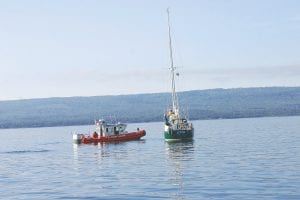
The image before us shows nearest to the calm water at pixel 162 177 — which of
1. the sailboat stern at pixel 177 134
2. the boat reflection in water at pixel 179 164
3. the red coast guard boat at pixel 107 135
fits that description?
the boat reflection in water at pixel 179 164

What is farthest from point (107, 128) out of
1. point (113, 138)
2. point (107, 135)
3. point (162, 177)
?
point (162, 177)

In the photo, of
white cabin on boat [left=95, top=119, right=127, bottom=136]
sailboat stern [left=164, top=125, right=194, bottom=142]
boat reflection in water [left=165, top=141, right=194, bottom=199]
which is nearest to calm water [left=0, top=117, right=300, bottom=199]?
Result: boat reflection in water [left=165, top=141, right=194, bottom=199]

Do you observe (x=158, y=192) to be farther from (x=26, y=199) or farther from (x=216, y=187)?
(x=26, y=199)

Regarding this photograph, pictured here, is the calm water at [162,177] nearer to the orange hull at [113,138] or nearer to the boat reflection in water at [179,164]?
the boat reflection in water at [179,164]

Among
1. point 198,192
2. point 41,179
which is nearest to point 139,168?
point 41,179

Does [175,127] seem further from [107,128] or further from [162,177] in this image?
[162,177]

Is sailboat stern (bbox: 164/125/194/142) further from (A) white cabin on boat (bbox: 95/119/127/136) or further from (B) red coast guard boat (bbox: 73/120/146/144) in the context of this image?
(A) white cabin on boat (bbox: 95/119/127/136)

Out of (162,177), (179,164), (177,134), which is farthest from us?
(177,134)

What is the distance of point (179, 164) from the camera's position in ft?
236

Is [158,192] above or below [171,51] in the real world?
below

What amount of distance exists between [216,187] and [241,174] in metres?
8.03

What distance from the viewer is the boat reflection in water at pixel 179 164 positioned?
50.3 m

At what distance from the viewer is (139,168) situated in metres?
A: 69.2

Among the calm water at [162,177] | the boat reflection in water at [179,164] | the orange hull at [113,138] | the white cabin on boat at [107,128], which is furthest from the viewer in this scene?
the white cabin on boat at [107,128]
